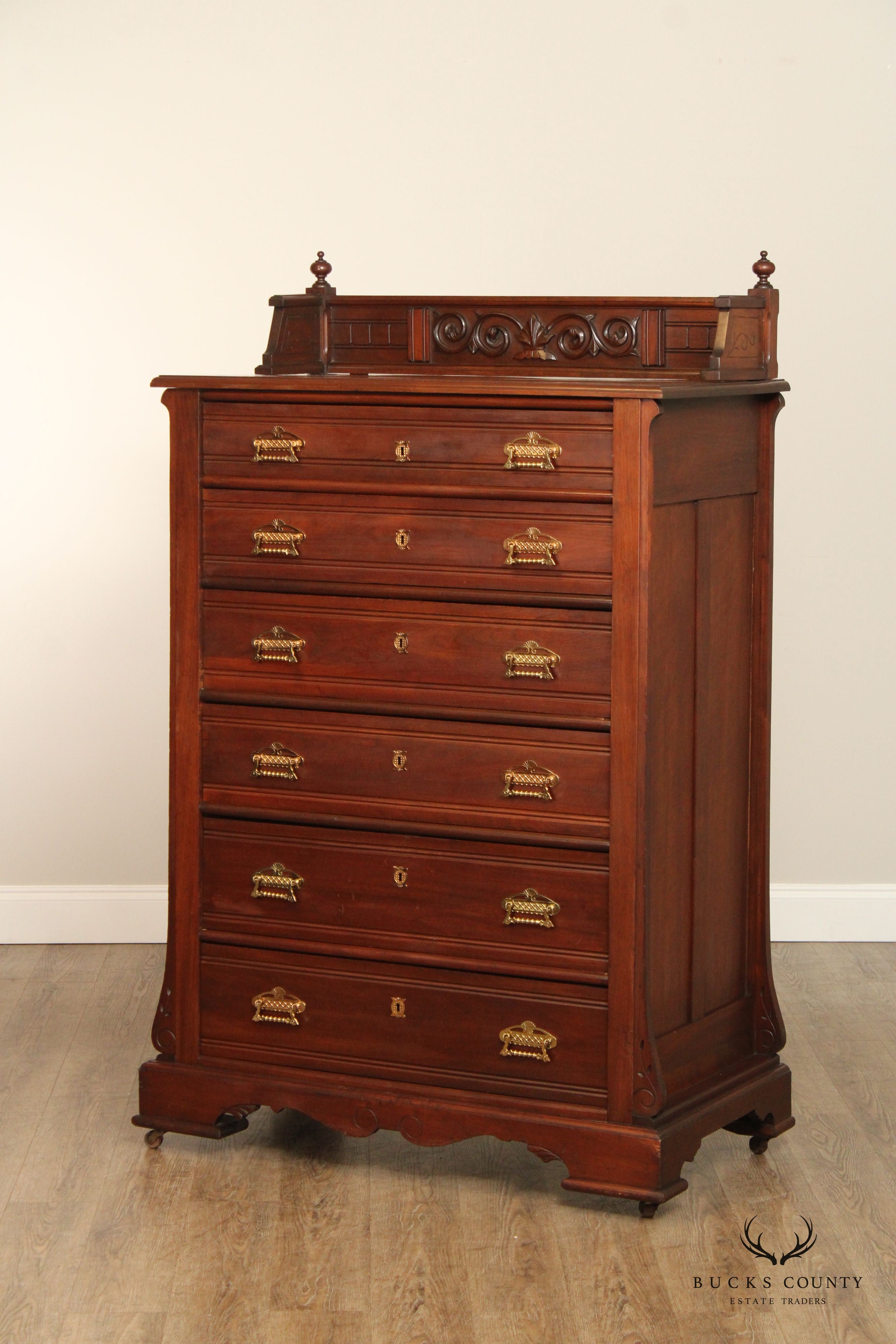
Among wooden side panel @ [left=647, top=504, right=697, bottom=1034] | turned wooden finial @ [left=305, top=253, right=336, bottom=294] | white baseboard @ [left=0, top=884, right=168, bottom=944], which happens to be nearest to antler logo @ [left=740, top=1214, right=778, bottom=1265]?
wooden side panel @ [left=647, top=504, right=697, bottom=1034]

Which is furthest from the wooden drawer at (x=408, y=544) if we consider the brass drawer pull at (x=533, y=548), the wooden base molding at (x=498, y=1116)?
the wooden base molding at (x=498, y=1116)

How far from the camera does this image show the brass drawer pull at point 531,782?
8.86 feet

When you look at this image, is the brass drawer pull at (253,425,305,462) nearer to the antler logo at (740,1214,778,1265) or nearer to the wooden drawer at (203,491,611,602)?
the wooden drawer at (203,491,611,602)

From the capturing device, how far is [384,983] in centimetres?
283

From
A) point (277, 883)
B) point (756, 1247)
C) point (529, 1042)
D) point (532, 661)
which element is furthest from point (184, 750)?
point (756, 1247)

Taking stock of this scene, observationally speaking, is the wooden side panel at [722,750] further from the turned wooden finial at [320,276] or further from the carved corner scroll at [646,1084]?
the turned wooden finial at [320,276]

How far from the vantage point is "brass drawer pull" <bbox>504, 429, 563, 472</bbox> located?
263 centimetres

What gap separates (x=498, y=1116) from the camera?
275 cm

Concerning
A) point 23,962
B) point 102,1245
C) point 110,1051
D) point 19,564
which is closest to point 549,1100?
point 102,1245

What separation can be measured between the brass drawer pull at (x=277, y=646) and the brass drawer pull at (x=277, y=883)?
349 millimetres

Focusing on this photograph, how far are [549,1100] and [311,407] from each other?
118 cm

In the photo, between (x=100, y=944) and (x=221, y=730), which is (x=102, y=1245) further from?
(x=100, y=944)

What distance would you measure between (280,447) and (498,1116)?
1.14 metres

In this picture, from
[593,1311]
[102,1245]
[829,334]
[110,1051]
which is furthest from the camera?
[829,334]
